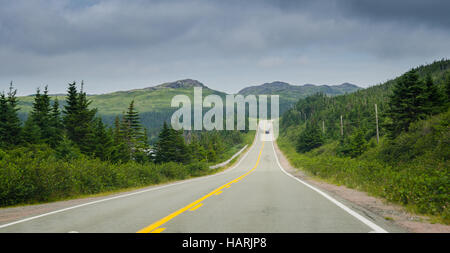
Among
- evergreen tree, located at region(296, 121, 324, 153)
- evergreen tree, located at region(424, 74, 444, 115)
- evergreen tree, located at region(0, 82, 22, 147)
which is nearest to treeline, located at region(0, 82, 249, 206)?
evergreen tree, located at region(0, 82, 22, 147)

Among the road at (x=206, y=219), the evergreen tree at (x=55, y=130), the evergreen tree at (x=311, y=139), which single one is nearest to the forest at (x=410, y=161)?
the road at (x=206, y=219)

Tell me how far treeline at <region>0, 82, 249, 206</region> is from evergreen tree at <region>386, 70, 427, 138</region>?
65.5ft

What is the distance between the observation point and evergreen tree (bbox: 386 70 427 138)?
25.3 m

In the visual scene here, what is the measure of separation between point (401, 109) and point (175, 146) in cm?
2956

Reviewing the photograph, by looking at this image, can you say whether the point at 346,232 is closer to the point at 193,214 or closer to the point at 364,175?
the point at 193,214

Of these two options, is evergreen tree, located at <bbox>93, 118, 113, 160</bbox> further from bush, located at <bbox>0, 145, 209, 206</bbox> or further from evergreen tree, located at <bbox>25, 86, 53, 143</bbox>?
bush, located at <bbox>0, 145, 209, 206</bbox>

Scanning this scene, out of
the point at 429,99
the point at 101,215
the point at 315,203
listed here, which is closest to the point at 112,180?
the point at 101,215

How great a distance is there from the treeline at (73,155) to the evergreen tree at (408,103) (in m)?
20.0

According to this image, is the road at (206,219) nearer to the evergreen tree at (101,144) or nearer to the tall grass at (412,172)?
the tall grass at (412,172)

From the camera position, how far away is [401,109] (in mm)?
25891

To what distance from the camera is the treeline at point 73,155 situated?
34.1 ft

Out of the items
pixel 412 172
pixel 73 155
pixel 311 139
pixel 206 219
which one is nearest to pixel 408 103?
pixel 412 172

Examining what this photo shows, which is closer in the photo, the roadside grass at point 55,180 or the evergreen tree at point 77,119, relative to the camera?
the roadside grass at point 55,180
